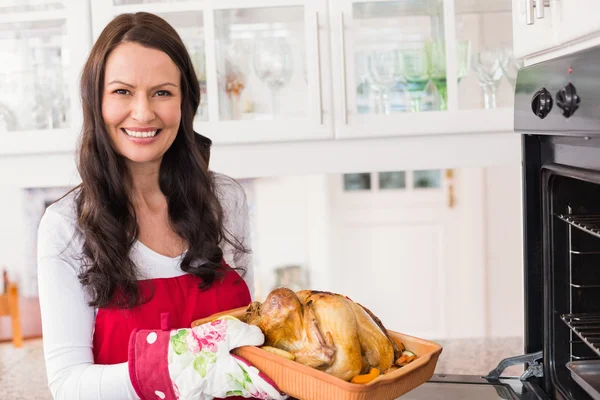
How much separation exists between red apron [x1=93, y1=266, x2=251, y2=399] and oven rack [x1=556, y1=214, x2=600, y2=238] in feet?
2.15

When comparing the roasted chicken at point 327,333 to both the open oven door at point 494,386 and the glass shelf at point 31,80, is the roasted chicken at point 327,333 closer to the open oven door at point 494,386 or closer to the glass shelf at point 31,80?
the open oven door at point 494,386

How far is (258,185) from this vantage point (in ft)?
16.0

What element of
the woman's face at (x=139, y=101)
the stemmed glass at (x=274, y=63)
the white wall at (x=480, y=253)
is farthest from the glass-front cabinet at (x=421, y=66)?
the white wall at (x=480, y=253)

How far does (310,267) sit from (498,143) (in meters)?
3.10

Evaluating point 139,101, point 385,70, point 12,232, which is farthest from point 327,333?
point 12,232

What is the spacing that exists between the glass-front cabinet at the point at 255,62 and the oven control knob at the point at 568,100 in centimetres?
82

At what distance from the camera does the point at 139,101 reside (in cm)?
132

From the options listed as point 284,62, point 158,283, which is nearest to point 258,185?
point 284,62

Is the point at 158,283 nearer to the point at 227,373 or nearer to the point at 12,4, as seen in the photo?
the point at 227,373

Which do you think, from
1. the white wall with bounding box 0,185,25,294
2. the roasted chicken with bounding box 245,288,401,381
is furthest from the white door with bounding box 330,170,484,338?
the roasted chicken with bounding box 245,288,401,381

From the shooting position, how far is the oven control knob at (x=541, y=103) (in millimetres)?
993

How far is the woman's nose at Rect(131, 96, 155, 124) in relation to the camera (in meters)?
1.31

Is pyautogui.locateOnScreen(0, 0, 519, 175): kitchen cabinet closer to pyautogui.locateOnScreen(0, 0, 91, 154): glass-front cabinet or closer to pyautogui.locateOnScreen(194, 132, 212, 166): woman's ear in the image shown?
pyautogui.locateOnScreen(0, 0, 91, 154): glass-front cabinet

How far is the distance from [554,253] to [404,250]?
3.19 meters
